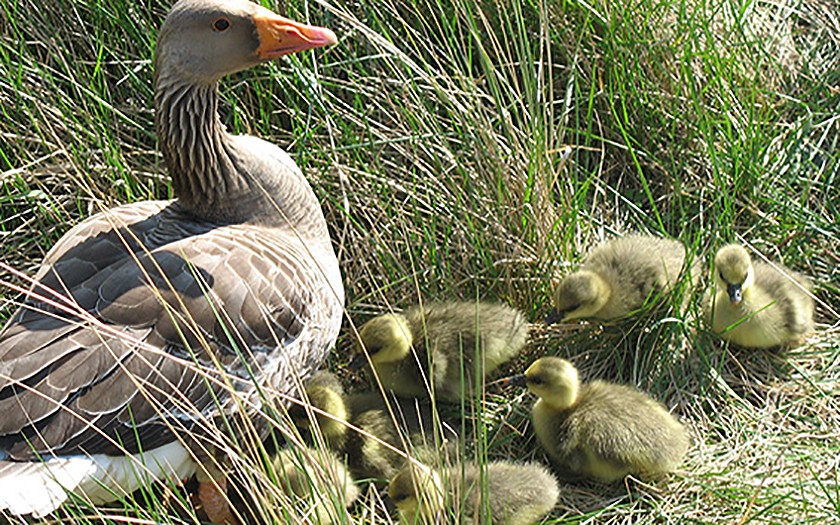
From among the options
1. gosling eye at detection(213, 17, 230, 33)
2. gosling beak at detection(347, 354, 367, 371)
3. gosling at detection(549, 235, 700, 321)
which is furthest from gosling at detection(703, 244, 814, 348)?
gosling eye at detection(213, 17, 230, 33)

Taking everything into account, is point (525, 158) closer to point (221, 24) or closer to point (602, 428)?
point (602, 428)

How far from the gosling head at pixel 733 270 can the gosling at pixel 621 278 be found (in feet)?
0.37

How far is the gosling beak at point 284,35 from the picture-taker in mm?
3000

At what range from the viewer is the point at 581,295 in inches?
127

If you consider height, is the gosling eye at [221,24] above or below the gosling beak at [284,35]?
above

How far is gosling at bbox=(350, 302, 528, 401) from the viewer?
3.26 metres

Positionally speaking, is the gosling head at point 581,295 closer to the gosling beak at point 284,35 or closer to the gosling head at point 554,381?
the gosling head at point 554,381

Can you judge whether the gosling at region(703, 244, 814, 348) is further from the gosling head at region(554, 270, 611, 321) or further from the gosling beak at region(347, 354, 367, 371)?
the gosling beak at region(347, 354, 367, 371)

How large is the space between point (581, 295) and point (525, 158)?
520 mm

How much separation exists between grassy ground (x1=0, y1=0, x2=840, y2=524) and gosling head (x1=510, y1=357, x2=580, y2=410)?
27 centimetres

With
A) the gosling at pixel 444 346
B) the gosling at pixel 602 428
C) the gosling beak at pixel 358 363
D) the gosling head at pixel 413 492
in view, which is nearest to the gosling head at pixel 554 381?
the gosling at pixel 602 428

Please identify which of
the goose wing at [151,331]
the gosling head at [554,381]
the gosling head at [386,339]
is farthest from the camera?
the gosling head at [386,339]

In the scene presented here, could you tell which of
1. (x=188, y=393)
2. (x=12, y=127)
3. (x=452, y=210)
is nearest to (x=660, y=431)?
(x=452, y=210)

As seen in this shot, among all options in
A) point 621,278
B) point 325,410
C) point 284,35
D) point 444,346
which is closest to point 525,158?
point 621,278
